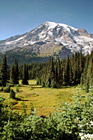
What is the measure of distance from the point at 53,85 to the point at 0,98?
2274 inches

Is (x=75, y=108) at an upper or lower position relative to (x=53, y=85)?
upper

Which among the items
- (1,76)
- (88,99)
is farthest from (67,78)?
(88,99)

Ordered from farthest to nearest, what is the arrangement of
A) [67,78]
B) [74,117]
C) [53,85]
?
[67,78] < [53,85] < [74,117]

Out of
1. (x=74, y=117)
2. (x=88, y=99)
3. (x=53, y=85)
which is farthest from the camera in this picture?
(x=53, y=85)

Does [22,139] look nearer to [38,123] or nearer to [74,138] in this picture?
[38,123]

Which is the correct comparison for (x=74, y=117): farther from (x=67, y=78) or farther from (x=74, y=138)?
(x=67, y=78)

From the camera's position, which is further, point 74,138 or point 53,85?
point 53,85

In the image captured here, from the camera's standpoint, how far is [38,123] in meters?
6.18

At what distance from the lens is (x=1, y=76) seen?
166 ft

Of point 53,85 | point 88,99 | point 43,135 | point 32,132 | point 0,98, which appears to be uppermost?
point 0,98

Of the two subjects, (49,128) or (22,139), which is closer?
(22,139)

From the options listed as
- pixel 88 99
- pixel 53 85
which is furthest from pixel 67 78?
pixel 88 99

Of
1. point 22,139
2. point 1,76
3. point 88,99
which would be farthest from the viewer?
point 1,76

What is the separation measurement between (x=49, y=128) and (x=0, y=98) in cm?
381
